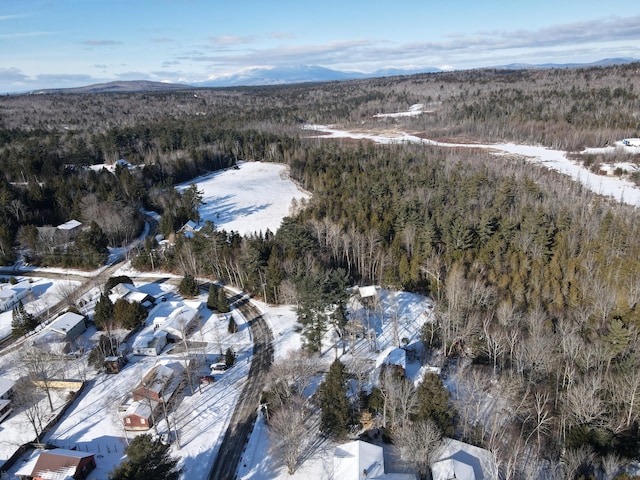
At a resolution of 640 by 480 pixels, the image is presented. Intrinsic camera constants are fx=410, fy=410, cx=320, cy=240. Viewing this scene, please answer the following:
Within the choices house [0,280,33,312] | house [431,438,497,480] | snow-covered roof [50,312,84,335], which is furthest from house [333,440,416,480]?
house [0,280,33,312]

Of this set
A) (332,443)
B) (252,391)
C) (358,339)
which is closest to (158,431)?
(252,391)

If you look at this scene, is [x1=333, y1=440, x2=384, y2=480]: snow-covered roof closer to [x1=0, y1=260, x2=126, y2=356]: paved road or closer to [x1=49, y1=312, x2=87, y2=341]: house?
[x1=49, y1=312, x2=87, y2=341]: house

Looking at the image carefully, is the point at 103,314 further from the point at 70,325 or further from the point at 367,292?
the point at 367,292

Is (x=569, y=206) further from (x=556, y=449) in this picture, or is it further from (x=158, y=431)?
(x=158, y=431)

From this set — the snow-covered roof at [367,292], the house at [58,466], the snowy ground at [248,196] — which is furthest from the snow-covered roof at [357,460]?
the snowy ground at [248,196]

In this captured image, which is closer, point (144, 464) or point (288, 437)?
point (144, 464)

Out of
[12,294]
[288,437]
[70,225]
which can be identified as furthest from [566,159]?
[12,294]
